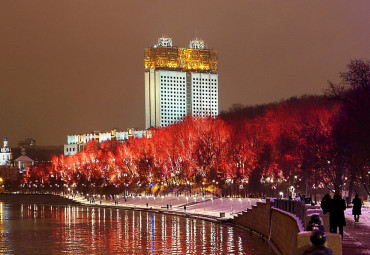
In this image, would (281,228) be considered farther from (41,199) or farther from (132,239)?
(41,199)

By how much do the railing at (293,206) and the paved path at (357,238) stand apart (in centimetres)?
180

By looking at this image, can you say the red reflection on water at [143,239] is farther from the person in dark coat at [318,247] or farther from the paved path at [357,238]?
the person in dark coat at [318,247]

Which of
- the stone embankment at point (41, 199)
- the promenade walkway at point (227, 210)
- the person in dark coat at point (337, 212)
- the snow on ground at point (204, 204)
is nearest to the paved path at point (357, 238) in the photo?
the promenade walkway at point (227, 210)

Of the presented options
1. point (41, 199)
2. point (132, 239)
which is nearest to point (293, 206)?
point (132, 239)

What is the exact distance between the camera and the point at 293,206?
31766 mm

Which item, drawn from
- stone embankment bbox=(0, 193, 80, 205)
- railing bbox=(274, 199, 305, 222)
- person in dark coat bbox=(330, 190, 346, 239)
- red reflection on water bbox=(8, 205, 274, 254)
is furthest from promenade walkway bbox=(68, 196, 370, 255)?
Result: stone embankment bbox=(0, 193, 80, 205)

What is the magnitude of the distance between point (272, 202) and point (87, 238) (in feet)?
38.5

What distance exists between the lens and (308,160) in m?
70.1

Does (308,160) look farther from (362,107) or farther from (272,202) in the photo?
(272,202)

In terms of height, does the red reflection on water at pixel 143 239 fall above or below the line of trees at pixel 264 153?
below

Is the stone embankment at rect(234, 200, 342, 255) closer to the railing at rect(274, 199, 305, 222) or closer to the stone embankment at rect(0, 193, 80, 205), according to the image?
the railing at rect(274, 199, 305, 222)

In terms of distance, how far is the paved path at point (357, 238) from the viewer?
935 inches

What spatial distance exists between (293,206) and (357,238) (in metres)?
4.29

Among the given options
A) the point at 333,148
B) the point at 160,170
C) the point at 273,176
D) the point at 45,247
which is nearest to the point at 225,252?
the point at 45,247
